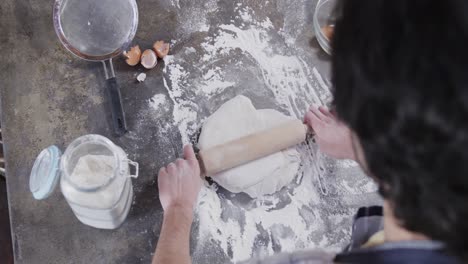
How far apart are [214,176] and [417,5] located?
2.17ft

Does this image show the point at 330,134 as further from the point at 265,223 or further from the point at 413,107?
the point at 413,107

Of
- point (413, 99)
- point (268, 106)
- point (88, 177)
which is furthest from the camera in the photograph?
point (268, 106)

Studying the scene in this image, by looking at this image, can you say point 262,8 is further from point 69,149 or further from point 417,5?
point 417,5

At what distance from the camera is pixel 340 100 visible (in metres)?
0.53

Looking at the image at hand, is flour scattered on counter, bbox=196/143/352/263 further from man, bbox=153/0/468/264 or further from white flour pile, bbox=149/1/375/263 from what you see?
man, bbox=153/0/468/264

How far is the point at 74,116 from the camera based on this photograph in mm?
1052

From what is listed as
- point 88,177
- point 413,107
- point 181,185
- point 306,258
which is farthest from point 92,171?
point 413,107

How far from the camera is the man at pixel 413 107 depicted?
43cm

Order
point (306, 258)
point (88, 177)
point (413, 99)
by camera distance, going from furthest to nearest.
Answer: point (88, 177)
point (306, 258)
point (413, 99)

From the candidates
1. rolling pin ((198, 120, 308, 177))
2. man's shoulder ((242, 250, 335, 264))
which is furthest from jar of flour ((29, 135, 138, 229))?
man's shoulder ((242, 250, 335, 264))

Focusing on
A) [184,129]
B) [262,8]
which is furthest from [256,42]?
[184,129]

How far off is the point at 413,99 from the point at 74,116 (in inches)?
32.4

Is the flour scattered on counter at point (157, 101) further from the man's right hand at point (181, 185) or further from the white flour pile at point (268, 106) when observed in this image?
the man's right hand at point (181, 185)

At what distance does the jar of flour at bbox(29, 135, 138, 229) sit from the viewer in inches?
34.7
